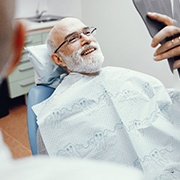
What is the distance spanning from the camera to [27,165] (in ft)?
A: 0.96

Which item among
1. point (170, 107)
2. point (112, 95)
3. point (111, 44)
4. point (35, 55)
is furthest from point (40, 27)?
point (170, 107)

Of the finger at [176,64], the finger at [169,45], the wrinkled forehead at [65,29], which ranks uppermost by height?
the finger at [169,45]

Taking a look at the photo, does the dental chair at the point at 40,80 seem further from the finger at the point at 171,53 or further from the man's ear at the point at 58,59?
the finger at the point at 171,53

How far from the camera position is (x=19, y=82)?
2.83 m

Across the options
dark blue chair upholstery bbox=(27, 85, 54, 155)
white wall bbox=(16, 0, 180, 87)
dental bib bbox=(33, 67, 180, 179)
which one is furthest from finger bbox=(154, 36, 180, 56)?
white wall bbox=(16, 0, 180, 87)

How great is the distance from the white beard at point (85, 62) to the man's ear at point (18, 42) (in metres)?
1.29

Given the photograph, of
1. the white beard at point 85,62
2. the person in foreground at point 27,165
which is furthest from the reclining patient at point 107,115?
the person in foreground at point 27,165

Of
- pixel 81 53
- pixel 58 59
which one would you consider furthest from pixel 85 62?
pixel 58 59

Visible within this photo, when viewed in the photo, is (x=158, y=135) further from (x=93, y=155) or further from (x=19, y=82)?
(x=19, y=82)

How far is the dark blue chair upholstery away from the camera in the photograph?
1.43 metres

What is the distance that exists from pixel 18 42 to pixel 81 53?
4.38ft

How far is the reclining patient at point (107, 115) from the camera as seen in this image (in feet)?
4.35

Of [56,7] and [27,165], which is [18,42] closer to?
[27,165]

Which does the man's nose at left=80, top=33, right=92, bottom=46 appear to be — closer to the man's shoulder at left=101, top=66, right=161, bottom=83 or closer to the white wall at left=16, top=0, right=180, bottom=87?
the man's shoulder at left=101, top=66, right=161, bottom=83
